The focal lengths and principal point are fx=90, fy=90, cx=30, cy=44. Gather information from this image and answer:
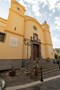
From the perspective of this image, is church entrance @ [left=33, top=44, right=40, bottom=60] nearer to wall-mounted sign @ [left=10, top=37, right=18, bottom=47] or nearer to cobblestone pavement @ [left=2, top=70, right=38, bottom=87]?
wall-mounted sign @ [left=10, top=37, right=18, bottom=47]

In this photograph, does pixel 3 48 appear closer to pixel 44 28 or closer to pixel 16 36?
pixel 16 36

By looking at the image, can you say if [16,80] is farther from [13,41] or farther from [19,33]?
[19,33]

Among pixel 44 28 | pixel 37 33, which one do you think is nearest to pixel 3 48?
pixel 37 33

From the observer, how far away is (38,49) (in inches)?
609

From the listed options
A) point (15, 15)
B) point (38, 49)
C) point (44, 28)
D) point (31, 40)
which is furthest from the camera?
point (44, 28)

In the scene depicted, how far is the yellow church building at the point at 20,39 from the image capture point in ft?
34.4

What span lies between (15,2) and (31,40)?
19.9ft

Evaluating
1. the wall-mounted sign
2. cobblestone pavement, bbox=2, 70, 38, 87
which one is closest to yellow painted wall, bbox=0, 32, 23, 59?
the wall-mounted sign

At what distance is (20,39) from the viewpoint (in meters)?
12.1

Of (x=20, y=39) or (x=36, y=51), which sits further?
(x=36, y=51)

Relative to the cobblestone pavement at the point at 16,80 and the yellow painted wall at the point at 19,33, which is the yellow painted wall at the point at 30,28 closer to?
the yellow painted wall at the point at 19,33

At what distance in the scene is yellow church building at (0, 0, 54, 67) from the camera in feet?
34.4

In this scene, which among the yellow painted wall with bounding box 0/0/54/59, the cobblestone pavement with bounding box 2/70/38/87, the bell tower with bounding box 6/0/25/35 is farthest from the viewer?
the bell tower with bounding box 6/0/25/35

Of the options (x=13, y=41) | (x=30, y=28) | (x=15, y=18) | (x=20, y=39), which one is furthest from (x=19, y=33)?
(x=30, y=28)
